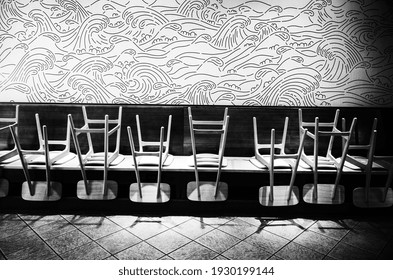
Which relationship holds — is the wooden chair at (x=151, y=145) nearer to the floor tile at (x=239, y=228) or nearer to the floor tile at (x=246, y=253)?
the floor tile at (x=239, y=228)

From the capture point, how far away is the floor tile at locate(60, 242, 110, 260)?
2.44 metres

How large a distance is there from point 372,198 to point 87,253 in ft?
9.25

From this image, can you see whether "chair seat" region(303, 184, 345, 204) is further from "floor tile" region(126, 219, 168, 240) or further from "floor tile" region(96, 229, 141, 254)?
"floor tile" region(96, 229, 141, 254)

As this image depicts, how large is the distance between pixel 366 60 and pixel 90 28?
3.64 m

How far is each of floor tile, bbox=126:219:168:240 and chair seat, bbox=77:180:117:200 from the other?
396 mm

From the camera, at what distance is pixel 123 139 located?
3.88 metres

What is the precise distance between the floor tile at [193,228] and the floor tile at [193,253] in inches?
6.9

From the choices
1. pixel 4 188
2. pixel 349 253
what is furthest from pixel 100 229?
pixel 349 253

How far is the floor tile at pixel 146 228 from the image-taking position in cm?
281

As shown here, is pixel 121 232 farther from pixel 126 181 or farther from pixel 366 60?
pixel 366 60

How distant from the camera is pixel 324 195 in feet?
10.1

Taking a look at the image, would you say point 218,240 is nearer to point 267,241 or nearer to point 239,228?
point 239,228

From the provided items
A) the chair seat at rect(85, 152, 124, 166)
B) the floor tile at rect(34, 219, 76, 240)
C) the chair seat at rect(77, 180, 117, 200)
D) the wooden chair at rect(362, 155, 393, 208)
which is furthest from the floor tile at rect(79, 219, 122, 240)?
the wooden chair at rect(362, 155, 393, 208)

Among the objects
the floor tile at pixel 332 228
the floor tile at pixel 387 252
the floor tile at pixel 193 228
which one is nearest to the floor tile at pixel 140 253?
the floor tile at pixel 193 228
